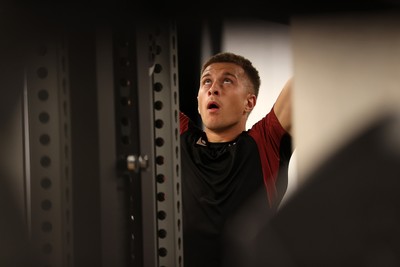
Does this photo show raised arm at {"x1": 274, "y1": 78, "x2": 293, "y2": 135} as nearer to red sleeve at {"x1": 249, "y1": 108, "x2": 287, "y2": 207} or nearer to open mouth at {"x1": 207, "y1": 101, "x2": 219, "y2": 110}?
red sleeve at {"x1": 249, "y1": 108, "x2": 287, "y2": 207}

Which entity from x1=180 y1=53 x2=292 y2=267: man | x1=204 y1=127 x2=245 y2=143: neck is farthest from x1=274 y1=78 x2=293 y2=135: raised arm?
x1=204 y1=127 x2=245 y2=143: neck

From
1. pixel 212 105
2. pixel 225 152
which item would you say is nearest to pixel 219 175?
pixel 225 152

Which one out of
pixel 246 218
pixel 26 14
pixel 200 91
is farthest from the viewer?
pixel 200 91

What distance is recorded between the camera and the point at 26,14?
50cm

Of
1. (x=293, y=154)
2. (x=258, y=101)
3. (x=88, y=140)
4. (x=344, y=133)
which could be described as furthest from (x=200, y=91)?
(x=88, y=140)

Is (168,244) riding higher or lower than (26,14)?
lower

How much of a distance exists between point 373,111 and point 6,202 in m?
0.51

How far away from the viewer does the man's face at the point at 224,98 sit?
1.10 metres

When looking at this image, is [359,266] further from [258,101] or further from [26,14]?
[258,101]

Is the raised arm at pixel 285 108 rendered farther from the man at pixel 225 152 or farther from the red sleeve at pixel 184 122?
the red sleeve at pixel 184 122

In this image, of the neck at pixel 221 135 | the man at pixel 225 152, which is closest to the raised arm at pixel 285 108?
the man at pixel 225 152

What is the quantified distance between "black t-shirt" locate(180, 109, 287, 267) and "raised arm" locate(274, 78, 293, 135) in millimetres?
13

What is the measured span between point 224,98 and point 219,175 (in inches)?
7.2

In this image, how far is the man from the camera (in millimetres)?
1049
